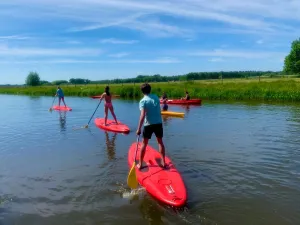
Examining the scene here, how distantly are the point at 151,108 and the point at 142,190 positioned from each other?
76.9 inches

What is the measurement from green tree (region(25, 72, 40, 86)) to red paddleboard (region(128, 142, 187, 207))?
104 meters

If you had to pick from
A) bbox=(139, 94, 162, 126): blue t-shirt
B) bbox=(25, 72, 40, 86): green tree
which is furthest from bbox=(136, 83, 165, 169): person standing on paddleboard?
bbox=(25, 72, 40, 86): green tree

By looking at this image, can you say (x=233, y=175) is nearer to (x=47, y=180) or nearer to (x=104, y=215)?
(x=104, y=215)

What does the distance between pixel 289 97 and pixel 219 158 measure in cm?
2407

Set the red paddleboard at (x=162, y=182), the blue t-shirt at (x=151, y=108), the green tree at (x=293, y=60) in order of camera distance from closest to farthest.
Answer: the red paddleboard at (x=162, y=182) → the blue t-shirt at (x=151, y=108) → the green tree at (x=293, y=60)

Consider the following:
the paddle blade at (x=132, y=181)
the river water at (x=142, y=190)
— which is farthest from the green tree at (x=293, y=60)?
the paddle blade at (x=132, y=181)

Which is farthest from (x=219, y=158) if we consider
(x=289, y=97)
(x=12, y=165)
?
(x=289, y=97)

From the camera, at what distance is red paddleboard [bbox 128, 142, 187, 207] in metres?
6.27

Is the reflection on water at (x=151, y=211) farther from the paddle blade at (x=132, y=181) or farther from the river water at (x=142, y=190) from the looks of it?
the paddle blade at (x=132, y=181)

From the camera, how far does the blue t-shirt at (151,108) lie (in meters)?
7.50

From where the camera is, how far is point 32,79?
344ft

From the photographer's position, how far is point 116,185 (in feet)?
25.4

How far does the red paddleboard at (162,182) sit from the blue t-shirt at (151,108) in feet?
3.72

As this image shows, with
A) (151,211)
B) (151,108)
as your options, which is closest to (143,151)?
(151,108)
